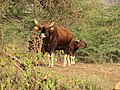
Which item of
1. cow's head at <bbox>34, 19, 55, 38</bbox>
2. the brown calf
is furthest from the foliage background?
the brown calf

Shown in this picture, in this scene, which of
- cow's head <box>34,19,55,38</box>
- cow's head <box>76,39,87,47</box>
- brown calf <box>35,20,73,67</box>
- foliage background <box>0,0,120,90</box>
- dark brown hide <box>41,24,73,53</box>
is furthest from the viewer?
cow's head <box>76,39,87,47</box>

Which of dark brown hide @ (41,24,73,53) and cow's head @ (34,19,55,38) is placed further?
dark brown hide @ (41,24,73,53)

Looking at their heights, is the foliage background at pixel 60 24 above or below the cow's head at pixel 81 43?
above

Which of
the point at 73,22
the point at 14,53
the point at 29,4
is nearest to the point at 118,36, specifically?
the point at 73,22

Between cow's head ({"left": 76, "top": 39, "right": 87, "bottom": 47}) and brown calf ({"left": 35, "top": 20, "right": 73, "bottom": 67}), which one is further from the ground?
brown calf ({"left": 35, "top": 20, "right": 73, "bottom": 67})

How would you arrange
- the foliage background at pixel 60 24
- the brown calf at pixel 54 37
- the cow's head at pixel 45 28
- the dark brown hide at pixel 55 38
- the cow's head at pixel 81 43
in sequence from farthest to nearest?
1. the cow's head at pixel 81 43
2. the dark brown hide at pixel 55 38
3. the brown calf at pixel 54 37
4. the cow's head at pixel 45 28
5. the foliage background at pixel 60 24

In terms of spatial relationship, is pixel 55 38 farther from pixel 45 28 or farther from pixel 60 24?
pixel 60 24

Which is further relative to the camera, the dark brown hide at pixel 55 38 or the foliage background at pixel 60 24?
the dark brown hide at pixel 55 38

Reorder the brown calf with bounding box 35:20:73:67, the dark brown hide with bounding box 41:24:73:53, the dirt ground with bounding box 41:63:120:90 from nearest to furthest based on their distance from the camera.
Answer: the dirt ground with bounding box 41:63:120:90, the brown calf with bounding box 35:20:73:67, the dark brown hide with bounding box 41:24:73:53

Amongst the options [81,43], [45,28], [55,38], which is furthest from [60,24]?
[45,28]

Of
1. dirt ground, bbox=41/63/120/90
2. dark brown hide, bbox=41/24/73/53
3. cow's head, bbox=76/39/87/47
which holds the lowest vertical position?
dirt ground, bbox=41/63/120/90

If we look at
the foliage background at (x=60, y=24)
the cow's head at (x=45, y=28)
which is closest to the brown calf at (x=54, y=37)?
the cow's head at (x=45, y=28)

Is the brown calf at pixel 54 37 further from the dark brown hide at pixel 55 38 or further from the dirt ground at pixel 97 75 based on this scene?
the dirt ground at pixel 97 75

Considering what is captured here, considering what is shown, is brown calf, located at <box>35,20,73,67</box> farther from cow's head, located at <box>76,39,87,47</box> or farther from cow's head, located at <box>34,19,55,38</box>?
cow's head, located at <box>76,39,87,47</box>
